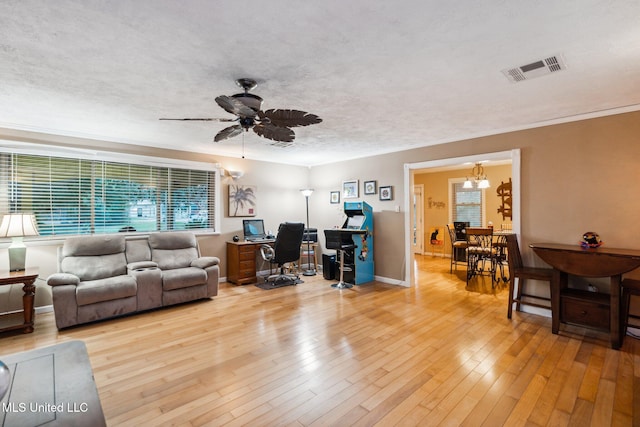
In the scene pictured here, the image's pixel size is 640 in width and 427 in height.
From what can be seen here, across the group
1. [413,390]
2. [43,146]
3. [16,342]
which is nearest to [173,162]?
[43,146]

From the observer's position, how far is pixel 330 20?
1708 mm

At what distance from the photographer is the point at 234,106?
2.27 metres

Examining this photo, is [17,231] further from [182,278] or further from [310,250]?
[310,250]

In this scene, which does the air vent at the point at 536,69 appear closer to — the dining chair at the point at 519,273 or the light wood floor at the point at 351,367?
the dining chair at the point at 519,273

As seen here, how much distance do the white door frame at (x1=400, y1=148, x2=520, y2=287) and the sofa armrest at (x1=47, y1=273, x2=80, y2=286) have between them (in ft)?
15.0

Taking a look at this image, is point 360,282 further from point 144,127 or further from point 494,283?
point 144,127

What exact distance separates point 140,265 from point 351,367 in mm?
3165

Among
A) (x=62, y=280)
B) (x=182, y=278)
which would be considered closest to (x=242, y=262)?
(x=182, y=278)

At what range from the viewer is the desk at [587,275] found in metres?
2.81

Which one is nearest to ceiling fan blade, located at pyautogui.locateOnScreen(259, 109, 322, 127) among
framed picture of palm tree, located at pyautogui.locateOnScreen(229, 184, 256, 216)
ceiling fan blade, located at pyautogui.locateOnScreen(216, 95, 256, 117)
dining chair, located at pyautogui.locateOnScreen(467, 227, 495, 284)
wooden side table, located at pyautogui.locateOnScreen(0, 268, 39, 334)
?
ceiling fan blade, located at pyautogui.locateOnScreen(216, 95, 256, 117)

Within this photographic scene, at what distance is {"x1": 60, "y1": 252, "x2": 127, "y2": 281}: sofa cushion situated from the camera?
149 inches

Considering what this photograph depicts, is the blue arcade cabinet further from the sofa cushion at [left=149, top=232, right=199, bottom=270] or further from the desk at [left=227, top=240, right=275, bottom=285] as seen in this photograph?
the sofa cushion at [left=149, top=232, right=199, bottom=270]

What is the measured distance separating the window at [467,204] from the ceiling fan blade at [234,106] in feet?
23.6

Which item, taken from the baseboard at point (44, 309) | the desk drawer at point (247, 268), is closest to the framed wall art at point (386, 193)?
the desk drawer at point (247, 268)
